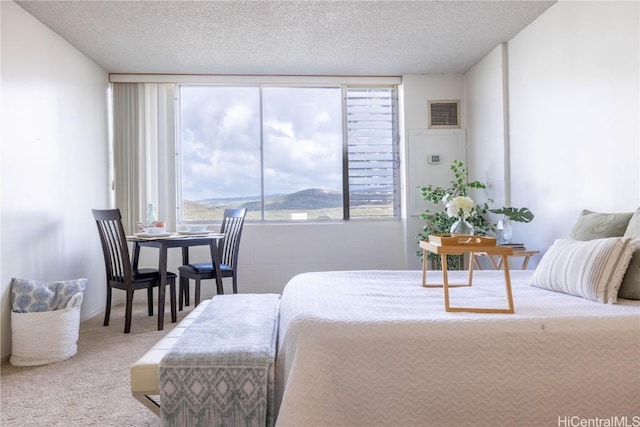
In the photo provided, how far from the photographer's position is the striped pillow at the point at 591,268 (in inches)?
65.2

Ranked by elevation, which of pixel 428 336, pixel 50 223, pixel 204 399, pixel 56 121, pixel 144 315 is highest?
pixel 56 121

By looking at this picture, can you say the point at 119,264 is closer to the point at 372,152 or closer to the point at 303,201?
the point at 303,201

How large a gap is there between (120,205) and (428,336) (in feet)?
13.2

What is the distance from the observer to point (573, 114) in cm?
283

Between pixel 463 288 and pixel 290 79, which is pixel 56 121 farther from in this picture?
pixel 463 288

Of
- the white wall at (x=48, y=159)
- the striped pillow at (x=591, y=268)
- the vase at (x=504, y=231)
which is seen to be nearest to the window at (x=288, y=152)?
the white wall at (x=48, y=159)

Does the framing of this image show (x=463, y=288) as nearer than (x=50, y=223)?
Yes

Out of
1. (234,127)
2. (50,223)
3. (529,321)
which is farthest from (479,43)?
(50,223)

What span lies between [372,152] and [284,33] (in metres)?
1.77

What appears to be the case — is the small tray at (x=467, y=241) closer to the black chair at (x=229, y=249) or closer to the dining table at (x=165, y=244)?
the dining table at (x=165, y=244)

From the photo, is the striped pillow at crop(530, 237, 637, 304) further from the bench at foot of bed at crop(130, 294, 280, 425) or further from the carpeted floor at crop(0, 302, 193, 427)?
the carpeted floor at crop(0, 302, 193, 427)

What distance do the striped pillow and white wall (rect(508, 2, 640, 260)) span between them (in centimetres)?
77

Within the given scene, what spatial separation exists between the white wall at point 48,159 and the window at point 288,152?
94cm

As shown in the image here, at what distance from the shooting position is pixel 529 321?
1.38m
